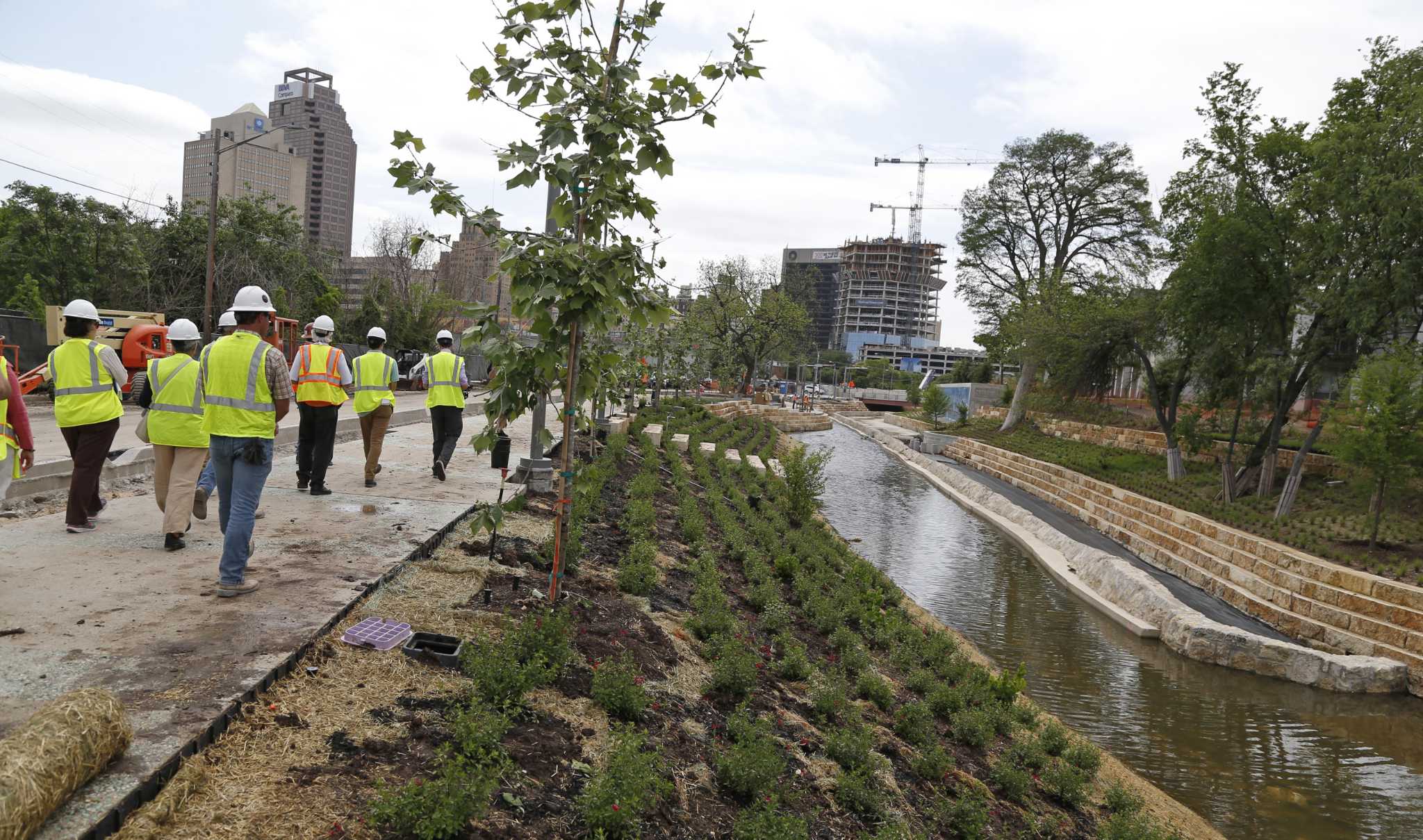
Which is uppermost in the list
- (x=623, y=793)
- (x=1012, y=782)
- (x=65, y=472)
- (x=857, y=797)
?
(x=65, y=472)

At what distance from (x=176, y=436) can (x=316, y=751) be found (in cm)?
379

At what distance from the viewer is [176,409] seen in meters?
6.41

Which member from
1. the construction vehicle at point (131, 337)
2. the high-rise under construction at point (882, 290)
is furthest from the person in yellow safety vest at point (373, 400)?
the high-rise under construction at point (882, 290)

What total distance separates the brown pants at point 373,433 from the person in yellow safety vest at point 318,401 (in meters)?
0.60

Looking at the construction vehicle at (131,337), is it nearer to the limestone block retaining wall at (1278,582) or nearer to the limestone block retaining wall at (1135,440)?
the limestone block retaining wall at (1278,582)

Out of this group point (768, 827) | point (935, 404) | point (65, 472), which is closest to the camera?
point (768, 827)

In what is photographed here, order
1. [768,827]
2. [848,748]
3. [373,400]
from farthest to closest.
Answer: [373,400] < [848,748] < [768,827]

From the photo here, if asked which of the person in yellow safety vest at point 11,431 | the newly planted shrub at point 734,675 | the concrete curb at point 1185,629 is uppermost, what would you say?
the person in yellow safety vest at point 11,431

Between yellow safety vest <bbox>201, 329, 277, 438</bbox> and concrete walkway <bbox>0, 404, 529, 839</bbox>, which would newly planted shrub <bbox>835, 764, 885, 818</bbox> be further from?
yellow safety vest <bbox>201, 329, 277, 438</bbox>

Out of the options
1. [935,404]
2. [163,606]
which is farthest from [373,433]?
[935,404]

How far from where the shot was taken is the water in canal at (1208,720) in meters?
8.31

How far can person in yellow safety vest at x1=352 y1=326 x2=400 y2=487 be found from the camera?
9578mm

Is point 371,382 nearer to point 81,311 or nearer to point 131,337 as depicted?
point 81,311

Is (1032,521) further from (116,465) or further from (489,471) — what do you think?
(116,465)
